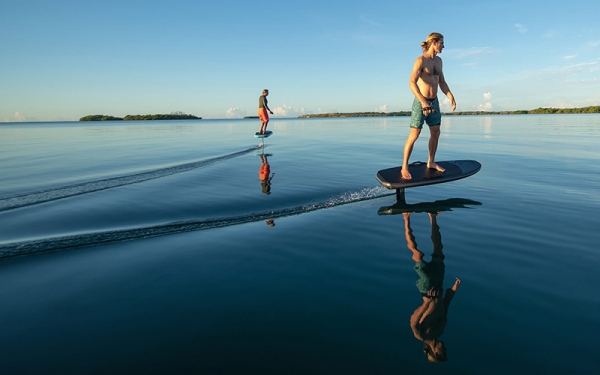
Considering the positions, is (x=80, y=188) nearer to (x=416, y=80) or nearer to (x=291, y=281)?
(x=291, y=281)

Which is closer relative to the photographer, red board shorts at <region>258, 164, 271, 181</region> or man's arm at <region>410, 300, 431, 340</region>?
man's arm at <region>410, 300, 431, 340</region>

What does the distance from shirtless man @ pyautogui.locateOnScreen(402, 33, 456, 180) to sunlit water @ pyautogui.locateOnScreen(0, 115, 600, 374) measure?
1.60m

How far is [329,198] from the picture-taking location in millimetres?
8156

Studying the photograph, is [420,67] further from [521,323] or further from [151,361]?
[151,361]

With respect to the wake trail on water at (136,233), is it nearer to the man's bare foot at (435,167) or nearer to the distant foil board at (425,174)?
the distant foil board at (425,174)

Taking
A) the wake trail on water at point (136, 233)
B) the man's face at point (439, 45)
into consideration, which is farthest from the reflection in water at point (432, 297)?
the man's face at point (439, 45)

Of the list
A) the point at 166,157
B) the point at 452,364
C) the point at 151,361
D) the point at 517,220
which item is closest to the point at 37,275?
the point at 151,361

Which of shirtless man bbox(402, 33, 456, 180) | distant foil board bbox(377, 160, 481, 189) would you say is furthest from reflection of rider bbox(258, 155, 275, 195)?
shirtless man bbox(402, 33, 456, 180)

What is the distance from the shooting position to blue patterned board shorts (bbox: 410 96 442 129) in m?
7.50

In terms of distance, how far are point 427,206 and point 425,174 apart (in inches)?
36.2

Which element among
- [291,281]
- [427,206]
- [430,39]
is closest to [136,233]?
[291,281]

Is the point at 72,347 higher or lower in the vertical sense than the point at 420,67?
lower

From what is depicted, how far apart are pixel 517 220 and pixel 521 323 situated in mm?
3619

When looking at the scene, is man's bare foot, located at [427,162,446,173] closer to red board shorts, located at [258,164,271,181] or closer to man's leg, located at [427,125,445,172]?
man's leg, located at [427,125,445,172]
